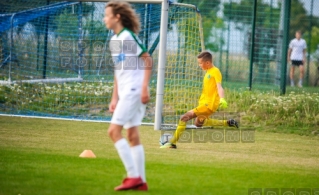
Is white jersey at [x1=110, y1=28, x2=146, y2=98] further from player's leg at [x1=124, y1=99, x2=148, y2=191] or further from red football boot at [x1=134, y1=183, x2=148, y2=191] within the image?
red football boot at [x1=134, y1=183, x2=148, y2=191]

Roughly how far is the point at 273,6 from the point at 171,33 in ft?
33.2

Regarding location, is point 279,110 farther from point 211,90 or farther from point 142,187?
point 142,187

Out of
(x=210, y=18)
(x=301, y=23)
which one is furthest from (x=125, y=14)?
(x=210, y=18)

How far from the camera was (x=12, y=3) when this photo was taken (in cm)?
1842

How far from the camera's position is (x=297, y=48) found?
21.2m

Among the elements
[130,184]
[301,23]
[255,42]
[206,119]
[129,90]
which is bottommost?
[130,184]

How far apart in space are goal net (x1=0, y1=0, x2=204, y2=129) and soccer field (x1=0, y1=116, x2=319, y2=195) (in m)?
1.42

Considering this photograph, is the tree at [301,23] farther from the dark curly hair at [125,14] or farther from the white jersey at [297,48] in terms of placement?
the dark curly hair at [125,14]

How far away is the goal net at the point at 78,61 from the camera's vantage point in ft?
41.9

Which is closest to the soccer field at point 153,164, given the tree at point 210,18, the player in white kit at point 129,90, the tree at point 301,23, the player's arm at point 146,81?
the player in white kit at point 129,90

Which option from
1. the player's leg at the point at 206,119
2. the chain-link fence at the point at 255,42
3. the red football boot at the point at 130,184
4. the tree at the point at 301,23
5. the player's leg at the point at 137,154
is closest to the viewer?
the red football boot at the point at 130,184

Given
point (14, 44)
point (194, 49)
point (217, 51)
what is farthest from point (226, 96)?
point (217, 51)

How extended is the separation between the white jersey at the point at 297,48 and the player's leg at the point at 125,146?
15.1 meters

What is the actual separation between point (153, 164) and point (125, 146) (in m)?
1.93
